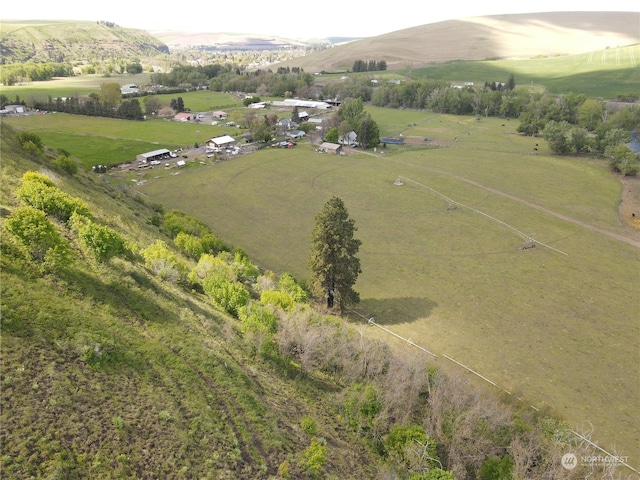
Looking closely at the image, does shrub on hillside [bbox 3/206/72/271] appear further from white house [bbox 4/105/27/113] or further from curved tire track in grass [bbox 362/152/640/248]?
white house [bbox 4/105/27/113]

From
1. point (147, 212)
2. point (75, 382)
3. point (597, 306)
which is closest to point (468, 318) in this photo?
point (597, 306)

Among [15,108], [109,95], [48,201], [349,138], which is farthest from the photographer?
[109,95]

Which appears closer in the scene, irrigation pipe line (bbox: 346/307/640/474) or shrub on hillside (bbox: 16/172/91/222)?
irrigation pipe line (bbox: 346/307/640/474)

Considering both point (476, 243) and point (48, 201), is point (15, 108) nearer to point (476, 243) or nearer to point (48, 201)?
point (48, 201)

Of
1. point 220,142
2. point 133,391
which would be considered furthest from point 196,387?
point 220,142

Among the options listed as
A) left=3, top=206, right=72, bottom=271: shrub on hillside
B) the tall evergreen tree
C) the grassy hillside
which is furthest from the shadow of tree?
left=3, top=206, right=72, bottom=271: shrub on hillside

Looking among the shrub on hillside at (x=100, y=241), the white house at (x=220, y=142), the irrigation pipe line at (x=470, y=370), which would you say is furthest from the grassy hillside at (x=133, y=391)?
the white house at (x=220, y=142)

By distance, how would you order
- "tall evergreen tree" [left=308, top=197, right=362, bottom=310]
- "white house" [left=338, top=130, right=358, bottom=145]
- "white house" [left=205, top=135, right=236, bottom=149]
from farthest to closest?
"white house" [left=338, top=130, right=358, bottom=145] → "white house" [left=205, top=135, right=236, bottom=149] → "tall evergreen tree" [left=308, top=197, right=362, bottom=310]
